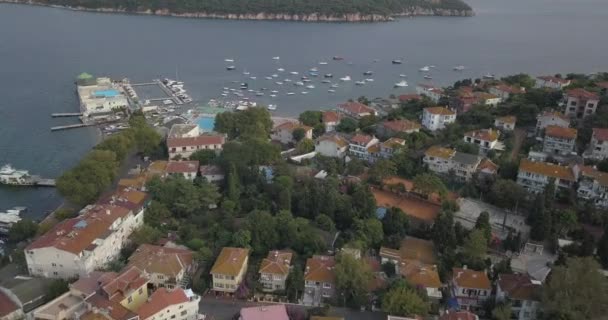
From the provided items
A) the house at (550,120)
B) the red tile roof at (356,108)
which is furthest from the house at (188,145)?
the house at (550,120)

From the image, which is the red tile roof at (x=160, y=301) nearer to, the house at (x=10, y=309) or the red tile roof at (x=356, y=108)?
the house at (x=10, y=309)

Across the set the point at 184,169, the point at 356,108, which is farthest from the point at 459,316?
the point at 356,108

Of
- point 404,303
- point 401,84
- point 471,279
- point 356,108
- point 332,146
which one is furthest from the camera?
point 401,84

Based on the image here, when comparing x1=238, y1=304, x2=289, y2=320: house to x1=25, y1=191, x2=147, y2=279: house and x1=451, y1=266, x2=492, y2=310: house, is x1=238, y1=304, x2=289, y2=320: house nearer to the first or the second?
x1=451, y1=266, x2=492, y2=310: house

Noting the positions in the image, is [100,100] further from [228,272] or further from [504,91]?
[504,91]

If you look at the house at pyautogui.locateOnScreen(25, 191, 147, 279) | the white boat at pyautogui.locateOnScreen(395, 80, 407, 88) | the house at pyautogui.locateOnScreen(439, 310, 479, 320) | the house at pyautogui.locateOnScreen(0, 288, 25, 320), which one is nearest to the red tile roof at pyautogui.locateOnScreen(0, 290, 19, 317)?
the house at pyautogui.locateOnScreen(0, 288, 25, 320)

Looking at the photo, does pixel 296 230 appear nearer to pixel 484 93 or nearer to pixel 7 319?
pixel 7 319
